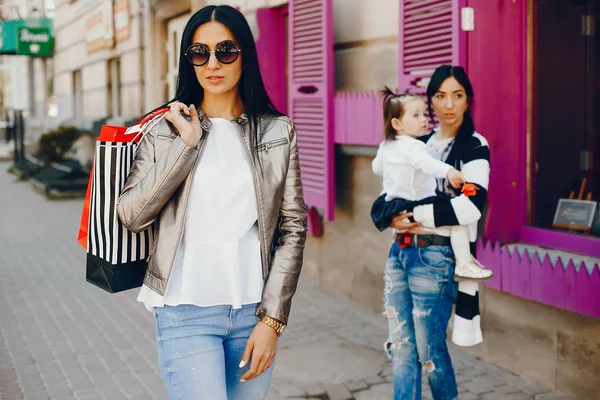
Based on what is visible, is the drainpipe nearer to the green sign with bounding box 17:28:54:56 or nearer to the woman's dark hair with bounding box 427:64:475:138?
the woman's dark hair with bounding box 427:64:475:138

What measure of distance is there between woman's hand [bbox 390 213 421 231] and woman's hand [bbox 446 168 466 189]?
0.84ft

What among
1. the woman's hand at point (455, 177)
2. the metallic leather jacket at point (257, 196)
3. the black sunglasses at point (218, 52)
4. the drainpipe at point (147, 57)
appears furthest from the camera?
the drainpipe at point (147, 57)

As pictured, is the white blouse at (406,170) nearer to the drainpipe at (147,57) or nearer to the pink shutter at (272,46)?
the pink shutter at (272,46)

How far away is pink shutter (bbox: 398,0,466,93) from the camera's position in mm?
4832

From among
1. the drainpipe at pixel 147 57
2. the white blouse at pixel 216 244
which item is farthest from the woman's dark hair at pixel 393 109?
the drainpipe at pixel 147 57

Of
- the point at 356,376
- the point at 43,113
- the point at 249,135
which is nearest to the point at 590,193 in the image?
the point at 356,376

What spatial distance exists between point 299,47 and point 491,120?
270 centimetres

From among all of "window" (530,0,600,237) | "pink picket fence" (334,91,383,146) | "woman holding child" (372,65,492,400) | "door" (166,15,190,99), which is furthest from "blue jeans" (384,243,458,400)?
"door" (166,15,190,99)

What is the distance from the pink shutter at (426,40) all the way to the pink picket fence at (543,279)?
3.83ft

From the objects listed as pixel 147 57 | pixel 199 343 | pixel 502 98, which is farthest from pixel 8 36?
pixel 199 343

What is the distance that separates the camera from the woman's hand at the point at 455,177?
340 centimetres

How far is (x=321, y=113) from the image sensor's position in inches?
266

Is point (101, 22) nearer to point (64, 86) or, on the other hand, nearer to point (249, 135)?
point (64, 86)

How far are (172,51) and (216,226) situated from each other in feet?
35.0
